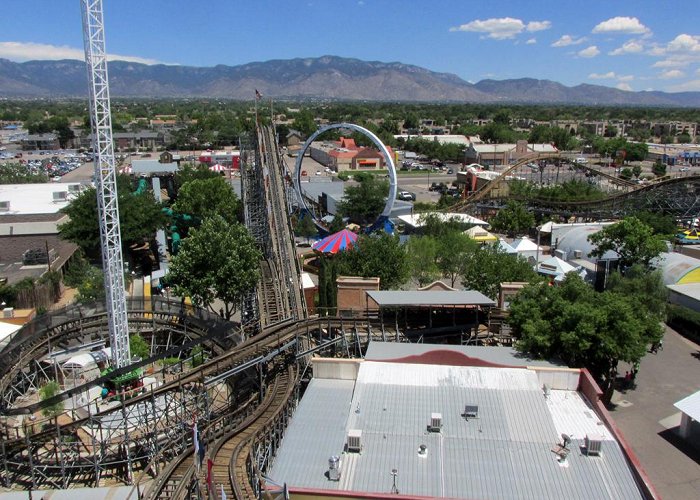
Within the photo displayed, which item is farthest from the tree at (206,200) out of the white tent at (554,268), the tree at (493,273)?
the white tent at (554,268)

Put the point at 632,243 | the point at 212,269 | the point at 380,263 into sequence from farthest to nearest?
1. the point at 632,243
2. the point at 380,263
3. the point at 212,269

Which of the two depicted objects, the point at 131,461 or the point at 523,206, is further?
the point at 523,206

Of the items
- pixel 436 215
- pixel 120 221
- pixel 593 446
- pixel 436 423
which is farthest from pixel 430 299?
pixel 120 221

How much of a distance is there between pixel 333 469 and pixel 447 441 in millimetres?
3165

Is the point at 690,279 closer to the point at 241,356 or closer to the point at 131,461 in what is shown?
the point at 241,356

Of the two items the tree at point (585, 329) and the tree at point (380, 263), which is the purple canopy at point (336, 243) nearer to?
the tree at point (380, 263)

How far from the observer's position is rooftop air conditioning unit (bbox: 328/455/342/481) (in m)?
13.7

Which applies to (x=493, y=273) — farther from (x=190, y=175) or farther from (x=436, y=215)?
(x=190, y=175)

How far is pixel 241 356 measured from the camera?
20.0 meters

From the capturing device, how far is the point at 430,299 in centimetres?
2366

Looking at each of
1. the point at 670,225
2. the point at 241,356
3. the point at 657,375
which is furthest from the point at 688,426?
the point at 670,225

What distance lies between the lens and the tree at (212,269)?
92.6 feet

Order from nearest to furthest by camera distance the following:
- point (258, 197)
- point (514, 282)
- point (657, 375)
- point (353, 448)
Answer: point (353, 448) → point (657, 375) → point (514, 282) → point (258, 197)

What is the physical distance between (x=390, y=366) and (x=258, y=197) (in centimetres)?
2849
